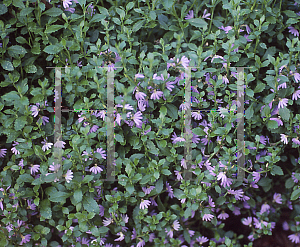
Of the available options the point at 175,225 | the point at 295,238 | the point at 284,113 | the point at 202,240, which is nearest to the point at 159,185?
the point at 175,225

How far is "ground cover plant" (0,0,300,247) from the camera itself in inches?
58.5

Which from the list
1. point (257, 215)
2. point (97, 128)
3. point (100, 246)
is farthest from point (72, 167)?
point (257, 215)

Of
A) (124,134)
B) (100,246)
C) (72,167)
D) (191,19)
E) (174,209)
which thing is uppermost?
(191,19)

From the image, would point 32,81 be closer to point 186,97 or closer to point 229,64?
point 186,97

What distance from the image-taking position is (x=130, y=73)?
4.84 ft

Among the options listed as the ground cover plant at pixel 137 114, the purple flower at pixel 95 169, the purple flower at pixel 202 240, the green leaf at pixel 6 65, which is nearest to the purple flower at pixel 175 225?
the ground cover plant at pixel 137 114

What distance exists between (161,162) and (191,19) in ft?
2.54

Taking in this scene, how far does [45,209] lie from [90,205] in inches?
9.8

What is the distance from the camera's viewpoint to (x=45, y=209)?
153cm

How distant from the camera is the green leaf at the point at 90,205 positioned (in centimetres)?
148

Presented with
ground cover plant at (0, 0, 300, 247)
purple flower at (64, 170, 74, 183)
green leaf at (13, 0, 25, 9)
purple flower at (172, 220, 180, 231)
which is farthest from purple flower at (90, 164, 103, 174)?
green leaf at (13, 0, 25, 9)

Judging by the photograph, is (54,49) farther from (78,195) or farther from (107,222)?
(107,222)

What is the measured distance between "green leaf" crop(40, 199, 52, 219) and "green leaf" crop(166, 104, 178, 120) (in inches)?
31.2

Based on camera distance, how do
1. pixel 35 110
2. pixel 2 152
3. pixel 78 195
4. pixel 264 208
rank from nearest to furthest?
pixel 78 195, pixel 35 110, pixel 2 152, pixel 264 208
